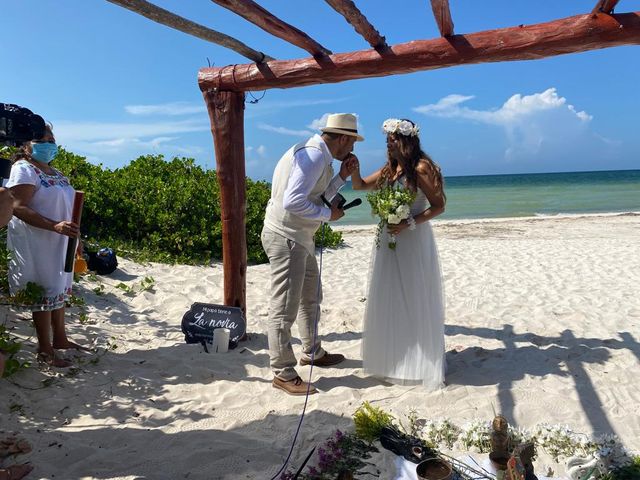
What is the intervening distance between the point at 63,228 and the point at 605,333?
5233 mm

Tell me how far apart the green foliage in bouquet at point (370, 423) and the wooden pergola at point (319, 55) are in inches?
90.4

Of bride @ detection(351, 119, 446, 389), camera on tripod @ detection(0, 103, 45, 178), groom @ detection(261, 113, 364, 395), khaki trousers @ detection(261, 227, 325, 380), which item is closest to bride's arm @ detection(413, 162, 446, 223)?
bride @ detection(351, 119, 446, 389)

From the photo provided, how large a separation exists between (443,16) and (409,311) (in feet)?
7.32

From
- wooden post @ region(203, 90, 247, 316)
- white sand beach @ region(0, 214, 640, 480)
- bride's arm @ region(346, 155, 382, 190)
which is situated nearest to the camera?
white sand beach @ region(0, 214, 640, 480)

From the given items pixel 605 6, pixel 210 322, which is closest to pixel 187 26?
pixel 210 322

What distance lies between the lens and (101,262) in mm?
6836

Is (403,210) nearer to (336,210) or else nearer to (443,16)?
(336,210)

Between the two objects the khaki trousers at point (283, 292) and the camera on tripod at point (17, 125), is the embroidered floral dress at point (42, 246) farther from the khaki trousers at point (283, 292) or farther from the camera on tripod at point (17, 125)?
the khaki trousers at point (283, 292)

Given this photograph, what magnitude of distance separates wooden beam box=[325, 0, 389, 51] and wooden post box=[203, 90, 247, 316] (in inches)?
60.0

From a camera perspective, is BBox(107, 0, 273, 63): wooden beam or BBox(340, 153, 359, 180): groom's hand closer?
BBox(107, 0, 273, 63): wooden beam

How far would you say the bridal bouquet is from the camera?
388 centimetres

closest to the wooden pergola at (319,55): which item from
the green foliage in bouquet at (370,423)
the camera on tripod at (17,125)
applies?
the camera on tripod at (17,125)

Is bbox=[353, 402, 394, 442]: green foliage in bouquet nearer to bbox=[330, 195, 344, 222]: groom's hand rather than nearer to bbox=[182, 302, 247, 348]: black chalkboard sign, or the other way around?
bbox=[330, 195, 344, 222]: groom's hand

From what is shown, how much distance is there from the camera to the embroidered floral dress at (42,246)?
12.6 feet
